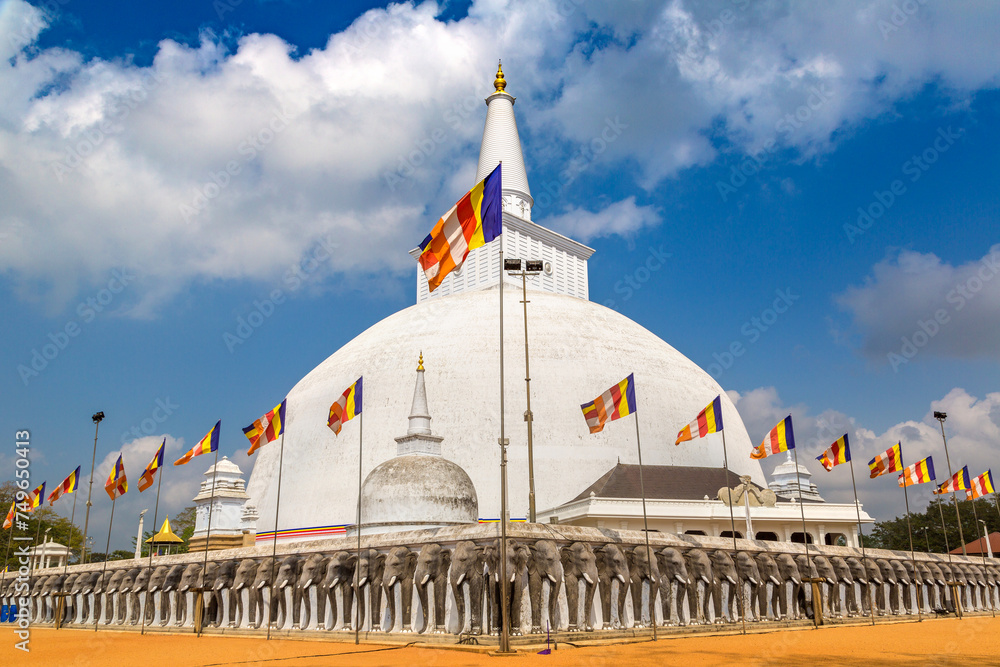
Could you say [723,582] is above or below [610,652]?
above

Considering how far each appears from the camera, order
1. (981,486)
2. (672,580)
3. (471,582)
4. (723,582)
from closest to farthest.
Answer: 1. (471,582)
2. (672,580)
3. (723,582)
4. (981,486)

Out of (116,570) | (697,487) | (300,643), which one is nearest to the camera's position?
(300,643)

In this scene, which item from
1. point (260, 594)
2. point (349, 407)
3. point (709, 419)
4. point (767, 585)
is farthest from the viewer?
point (709, 419)

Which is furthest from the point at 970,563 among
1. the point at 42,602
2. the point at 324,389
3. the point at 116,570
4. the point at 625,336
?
the point at 42,602

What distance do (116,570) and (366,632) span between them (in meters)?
14.3

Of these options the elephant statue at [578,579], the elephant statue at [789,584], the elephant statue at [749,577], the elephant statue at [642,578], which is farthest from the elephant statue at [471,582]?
the elephant statue at [789,584]

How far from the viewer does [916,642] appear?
18.2 meters

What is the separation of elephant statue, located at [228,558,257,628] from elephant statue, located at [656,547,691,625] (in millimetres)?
12356

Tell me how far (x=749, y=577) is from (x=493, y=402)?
16.5m

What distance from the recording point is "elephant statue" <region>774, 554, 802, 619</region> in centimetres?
2331

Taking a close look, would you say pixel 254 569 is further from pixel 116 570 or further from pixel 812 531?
pixel 812 531

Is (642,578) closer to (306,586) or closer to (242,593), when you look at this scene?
(306,586)

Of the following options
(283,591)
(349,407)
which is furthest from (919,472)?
(283,591)

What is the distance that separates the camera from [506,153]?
167 ft
